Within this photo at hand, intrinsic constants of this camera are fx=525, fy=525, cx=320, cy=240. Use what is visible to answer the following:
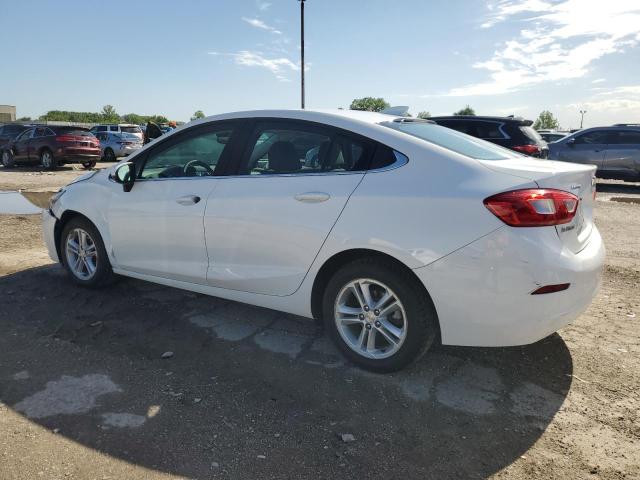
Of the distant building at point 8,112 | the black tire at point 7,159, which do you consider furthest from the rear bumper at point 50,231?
the distant building at point 8,112

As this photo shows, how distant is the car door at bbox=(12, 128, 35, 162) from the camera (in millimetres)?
18594

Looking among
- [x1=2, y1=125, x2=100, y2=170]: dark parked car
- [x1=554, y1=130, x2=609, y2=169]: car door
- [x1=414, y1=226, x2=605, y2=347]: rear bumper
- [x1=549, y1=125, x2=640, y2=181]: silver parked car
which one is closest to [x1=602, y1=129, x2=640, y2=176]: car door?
[x1=549, y1=125, x2=640, y2=181]: silver parked car

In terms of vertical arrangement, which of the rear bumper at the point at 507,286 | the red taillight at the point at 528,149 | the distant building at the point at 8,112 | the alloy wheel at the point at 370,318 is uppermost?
the distant building at the point at 8,112

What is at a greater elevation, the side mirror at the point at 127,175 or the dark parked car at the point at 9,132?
the dark parked car at the point at 9,132

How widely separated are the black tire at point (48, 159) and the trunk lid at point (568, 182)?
18107 mm

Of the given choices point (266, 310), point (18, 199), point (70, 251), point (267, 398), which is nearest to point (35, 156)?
point (18, 199)

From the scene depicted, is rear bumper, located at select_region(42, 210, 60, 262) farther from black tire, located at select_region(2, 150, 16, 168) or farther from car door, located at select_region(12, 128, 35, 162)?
black tire, located at select_region(2, 150, 16, 168)

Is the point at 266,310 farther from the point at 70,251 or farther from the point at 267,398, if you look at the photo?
the point at 70,251

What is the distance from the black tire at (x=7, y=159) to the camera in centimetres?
1950

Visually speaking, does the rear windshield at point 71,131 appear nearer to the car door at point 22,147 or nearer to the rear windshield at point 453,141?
the car door at point 22,147

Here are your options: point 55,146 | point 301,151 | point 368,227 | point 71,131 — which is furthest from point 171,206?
point 71,131

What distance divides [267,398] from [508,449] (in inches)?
51.9

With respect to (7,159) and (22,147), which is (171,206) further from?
(7,159)

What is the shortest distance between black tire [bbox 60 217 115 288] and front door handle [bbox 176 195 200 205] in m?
1.17
